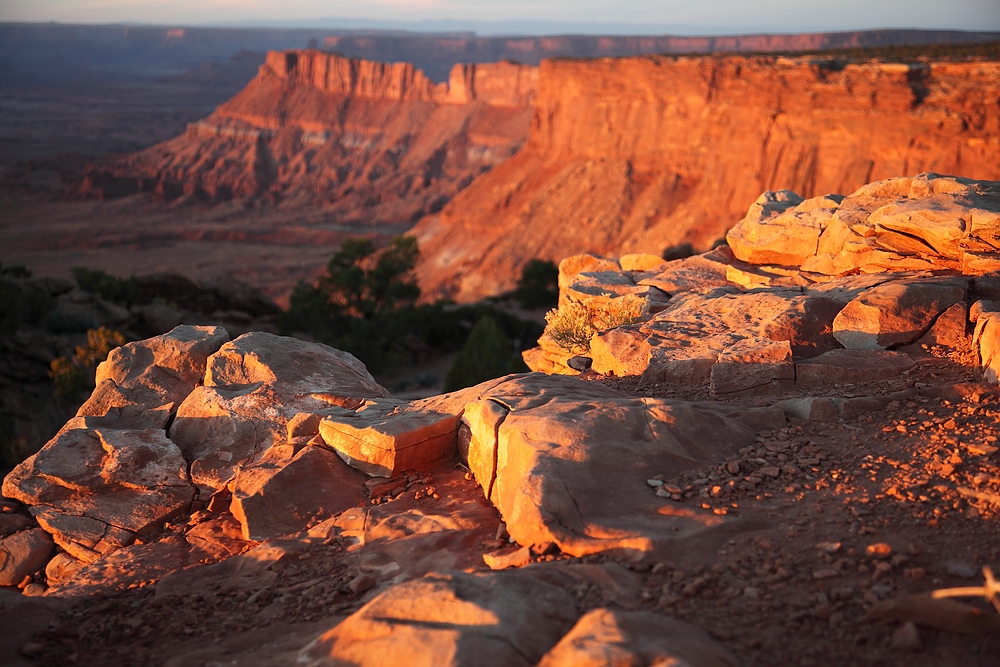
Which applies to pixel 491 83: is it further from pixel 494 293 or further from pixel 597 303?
pixel 597 303

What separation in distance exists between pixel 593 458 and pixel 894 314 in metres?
4.31

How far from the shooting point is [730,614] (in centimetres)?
400

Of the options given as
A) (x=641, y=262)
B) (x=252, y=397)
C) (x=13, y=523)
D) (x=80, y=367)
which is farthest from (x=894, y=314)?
(x=80, y=367)

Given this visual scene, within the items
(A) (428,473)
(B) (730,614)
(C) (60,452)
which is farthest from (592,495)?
(C) (60,452)

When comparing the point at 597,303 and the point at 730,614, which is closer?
the point at 730,614

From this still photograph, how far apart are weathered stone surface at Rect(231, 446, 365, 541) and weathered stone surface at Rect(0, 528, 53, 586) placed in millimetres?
1713

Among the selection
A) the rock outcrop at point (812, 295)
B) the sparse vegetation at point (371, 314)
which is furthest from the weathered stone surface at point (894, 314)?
the sparse vegetation at point (371, 314)

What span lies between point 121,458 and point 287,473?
1.86 meters

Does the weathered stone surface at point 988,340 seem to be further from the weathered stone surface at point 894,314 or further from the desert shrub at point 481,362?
the desert shrub at point 481,362

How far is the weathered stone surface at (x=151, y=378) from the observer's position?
810cm

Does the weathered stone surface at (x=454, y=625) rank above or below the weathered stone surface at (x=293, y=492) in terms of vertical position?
above

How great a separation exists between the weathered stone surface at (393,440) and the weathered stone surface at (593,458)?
11.9 inches

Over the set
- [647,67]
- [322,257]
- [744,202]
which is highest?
[647,67]

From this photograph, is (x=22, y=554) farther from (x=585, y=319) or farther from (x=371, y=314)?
(x=371, y=314)
